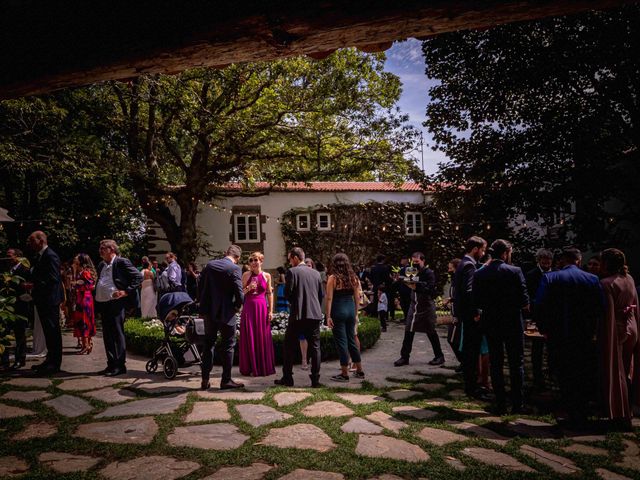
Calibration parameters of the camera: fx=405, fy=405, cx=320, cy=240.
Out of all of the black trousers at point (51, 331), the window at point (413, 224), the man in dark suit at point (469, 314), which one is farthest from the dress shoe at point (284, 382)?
the window at point (413, 224)

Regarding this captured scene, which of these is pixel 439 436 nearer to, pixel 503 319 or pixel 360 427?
pixel 360 427

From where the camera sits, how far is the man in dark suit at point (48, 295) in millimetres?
6434

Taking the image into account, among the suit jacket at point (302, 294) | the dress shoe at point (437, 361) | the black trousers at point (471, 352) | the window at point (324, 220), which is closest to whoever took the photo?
the black trousers at point (471, 352)

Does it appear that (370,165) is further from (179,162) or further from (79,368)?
(79,368)

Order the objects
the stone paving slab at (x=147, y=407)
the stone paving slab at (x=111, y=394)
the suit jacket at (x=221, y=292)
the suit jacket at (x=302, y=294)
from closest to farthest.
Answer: the stone paving slab at (x=147, y=407), the stone paving slab at (x=111, y=394), the suit jacket at (x=221, y=292), the suit jacket at (x=302, y=294)

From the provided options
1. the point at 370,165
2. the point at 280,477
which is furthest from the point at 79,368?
the point at 370,165

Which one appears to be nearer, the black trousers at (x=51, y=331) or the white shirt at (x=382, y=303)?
the black trousers at (x=51, y=331)

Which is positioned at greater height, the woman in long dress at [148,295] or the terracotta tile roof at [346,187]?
the terracotta tile roof at [346,187]

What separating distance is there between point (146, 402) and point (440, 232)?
19.0 metres

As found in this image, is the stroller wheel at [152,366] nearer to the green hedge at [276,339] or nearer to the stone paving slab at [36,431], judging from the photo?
the green hedge at [276,339]

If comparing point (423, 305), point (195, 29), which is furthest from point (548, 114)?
point (195, 29)

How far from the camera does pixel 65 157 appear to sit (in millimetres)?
13484

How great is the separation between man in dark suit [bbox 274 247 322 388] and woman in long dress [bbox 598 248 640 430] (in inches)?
138

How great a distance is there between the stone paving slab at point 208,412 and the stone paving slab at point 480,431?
2.47m
